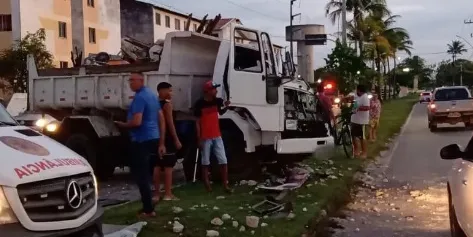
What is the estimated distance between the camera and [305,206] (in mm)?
9500

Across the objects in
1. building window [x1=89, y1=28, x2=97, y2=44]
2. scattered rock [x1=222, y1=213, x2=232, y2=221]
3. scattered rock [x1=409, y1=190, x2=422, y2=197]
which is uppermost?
building window [x1=89, y1=28, x2=97, y2=44]

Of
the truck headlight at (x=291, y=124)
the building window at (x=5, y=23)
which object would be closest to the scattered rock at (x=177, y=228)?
the truck headlight at (x=291, y=124)

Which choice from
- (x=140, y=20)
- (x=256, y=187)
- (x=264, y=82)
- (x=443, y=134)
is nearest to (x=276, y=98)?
(x=264, y=82)

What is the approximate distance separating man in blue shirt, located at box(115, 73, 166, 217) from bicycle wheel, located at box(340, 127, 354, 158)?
9376 mm

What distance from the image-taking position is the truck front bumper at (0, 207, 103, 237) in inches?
175

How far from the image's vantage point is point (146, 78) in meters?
12.2

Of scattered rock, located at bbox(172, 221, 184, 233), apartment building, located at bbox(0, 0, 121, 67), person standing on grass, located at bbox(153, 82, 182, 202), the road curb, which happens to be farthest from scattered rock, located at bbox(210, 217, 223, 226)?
apartment building, located at bbox(0, 0, 121, 67)

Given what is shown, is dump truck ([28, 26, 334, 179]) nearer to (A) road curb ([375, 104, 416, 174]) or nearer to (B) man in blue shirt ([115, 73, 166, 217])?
(A) road curb ([375, 104, 416, 174])

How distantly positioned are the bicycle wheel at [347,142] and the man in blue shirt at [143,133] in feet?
30.8

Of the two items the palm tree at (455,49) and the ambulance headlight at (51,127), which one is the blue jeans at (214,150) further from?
the palm tree at (455,49)

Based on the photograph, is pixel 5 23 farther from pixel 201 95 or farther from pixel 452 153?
pixel 452 153

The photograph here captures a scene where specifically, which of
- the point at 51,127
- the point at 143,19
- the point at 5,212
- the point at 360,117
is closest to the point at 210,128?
the point at 51,127

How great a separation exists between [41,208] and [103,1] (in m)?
48.7

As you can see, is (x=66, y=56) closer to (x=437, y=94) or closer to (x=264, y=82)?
(x=437, y=94)
